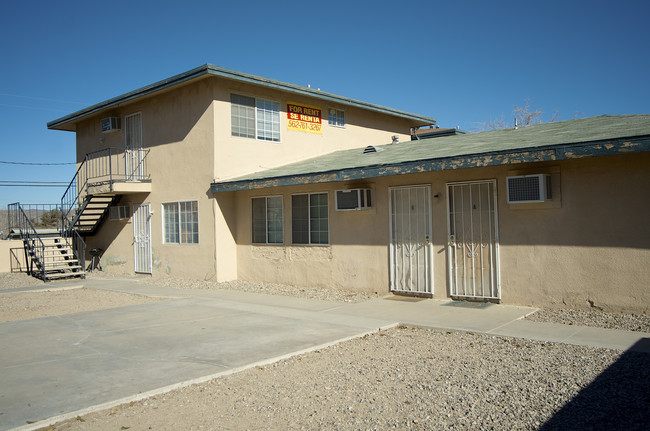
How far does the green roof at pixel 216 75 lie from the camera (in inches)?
566

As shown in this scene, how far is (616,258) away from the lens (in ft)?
27.7

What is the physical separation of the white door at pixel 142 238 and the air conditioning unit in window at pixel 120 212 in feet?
1.64

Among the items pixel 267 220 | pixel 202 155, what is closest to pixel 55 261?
pixel 202 155

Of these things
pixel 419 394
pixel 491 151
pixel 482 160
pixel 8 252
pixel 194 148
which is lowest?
pixel 419 394

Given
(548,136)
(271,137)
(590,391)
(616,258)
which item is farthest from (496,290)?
(271,137)

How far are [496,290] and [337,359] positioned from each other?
438cm

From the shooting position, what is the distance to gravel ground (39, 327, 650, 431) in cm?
461

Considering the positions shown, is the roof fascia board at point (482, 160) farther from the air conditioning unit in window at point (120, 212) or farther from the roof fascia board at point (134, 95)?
the air conditioning unit in window at point (120, 212)

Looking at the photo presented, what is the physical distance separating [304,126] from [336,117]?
1677 millimetres

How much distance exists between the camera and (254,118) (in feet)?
51.7

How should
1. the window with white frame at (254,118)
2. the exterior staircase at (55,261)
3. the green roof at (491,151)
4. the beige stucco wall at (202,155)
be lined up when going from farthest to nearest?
1. the exterior staircase at (55,261)
2. the window with white frame at (254,118)
3. the beige stucco wall at (202,155)
4. the green roof at (491,151)

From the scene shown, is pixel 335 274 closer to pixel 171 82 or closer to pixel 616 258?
pixel 616 258

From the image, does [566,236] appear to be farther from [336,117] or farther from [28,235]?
[28,235]

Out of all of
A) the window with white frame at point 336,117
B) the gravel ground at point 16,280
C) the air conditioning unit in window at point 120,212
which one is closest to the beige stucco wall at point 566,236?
the window with white frame at point 336,117
